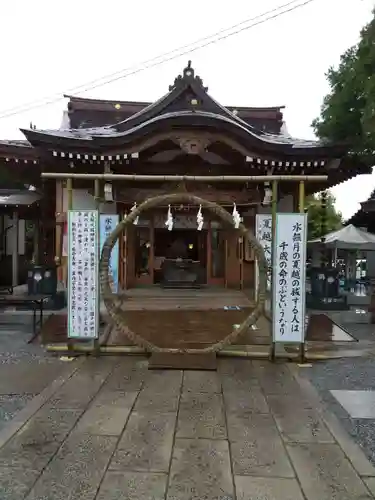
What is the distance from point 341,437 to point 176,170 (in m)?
9.63

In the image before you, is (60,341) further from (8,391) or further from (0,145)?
(0,145)

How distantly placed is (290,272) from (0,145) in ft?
28.6

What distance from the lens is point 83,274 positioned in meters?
6.69

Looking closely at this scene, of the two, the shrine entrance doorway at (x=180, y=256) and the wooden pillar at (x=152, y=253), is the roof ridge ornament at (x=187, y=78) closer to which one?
the wooden pillar at (x=152, y=253)

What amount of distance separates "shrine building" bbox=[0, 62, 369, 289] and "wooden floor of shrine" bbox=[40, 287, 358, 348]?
1.71 m

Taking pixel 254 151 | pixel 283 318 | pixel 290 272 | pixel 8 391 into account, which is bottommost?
pixel 8 391

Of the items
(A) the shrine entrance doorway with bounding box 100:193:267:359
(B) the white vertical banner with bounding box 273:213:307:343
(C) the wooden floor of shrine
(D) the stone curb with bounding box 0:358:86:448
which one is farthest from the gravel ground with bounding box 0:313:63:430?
(B) the white vertical banner with bounding box 273:213:307:343

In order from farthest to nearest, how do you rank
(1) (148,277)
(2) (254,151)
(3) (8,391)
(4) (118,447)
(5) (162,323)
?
(1) (148,277), (2) (254,151), (5) (162,323), (3) (8,391), (4) (118,447)

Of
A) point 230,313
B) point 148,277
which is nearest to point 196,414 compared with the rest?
point 230,313

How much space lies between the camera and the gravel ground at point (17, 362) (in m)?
4.89

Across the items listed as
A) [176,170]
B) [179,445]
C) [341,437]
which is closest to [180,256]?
[176,170]

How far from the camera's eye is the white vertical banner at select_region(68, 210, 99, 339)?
665 centimetres

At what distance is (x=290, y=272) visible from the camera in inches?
257

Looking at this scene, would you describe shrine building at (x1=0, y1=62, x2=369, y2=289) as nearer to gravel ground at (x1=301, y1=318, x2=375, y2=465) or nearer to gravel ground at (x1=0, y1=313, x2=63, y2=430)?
gravel ground at (x1=0, y1=313, x2=63, y2=430)
